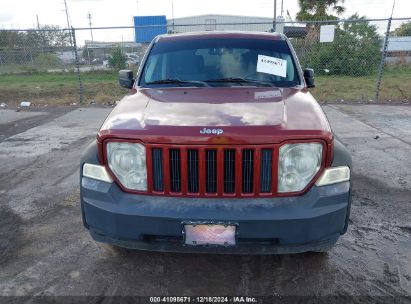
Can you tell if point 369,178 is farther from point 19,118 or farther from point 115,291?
point 19,118

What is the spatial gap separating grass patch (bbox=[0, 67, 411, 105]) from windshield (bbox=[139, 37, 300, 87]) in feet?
27.4

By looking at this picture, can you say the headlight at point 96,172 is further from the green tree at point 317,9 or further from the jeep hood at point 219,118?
the green tree at point 317,9

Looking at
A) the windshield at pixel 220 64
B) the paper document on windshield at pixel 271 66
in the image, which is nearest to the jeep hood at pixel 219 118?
the windshield at pixel 220 64

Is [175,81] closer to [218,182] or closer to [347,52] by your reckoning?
[218,182]

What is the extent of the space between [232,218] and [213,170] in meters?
0.35

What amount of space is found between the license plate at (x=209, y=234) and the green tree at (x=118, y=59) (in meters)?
15.8

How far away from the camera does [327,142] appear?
2.49m

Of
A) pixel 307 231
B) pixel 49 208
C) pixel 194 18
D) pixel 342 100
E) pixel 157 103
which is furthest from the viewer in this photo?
pixel 194 18

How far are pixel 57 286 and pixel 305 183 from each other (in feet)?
6.41

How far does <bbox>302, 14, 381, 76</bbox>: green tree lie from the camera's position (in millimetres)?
15695

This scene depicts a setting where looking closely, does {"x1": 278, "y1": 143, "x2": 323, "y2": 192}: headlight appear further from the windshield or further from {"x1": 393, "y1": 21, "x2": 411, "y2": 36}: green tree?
{"x1": 393, "y1": 21, "x2": 411, "y2": 36}: green tree

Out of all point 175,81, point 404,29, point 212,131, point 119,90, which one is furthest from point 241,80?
point 404,29

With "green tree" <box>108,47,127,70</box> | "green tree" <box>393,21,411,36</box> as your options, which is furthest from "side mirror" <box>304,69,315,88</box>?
"green tree" <box>393,21,411,36</box>

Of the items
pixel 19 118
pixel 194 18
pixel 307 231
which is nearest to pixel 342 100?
pixel 19 118
